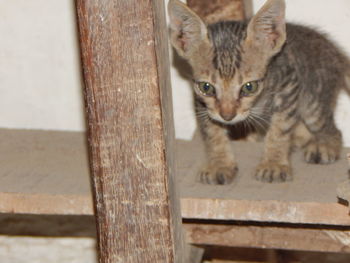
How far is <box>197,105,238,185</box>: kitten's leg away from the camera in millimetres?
2193

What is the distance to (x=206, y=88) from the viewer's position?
226 cm

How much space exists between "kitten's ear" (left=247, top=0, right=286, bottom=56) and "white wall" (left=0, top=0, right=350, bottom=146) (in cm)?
54

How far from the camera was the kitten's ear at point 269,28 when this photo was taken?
2146 mm

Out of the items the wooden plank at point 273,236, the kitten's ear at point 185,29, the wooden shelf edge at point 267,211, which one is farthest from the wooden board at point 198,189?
the kitten's ear at point 185,29

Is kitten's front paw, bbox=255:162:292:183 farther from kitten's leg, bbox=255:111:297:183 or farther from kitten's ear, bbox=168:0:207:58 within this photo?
kitten's ear, bbox=168:0:207:58

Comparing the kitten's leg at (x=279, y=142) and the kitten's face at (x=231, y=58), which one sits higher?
the kitten's face at (x=231, y=58)

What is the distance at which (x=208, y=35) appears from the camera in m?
2.26

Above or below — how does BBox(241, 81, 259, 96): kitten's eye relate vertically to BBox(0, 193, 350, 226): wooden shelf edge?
above

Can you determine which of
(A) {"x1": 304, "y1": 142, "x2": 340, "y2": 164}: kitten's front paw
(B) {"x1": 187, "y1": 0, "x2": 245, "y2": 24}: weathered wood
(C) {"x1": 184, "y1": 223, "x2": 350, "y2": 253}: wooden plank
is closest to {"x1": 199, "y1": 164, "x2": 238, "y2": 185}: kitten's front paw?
(C) {"x1": 184, "y1": 223, "x2": 350, "y2": 253}: wooden plank

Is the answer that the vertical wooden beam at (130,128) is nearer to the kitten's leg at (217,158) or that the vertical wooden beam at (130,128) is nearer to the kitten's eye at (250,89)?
the kitten's leg at (217,158)

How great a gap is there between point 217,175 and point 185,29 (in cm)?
40

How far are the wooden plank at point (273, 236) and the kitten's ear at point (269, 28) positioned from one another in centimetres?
47

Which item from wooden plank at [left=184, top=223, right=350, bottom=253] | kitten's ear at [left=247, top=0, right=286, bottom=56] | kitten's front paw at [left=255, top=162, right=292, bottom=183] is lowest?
wooden plank at [left=184, top=223, right=350, bottom=253]

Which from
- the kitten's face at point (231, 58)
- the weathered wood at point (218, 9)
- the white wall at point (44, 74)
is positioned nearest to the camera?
the kitten's face at point (231, 58)
